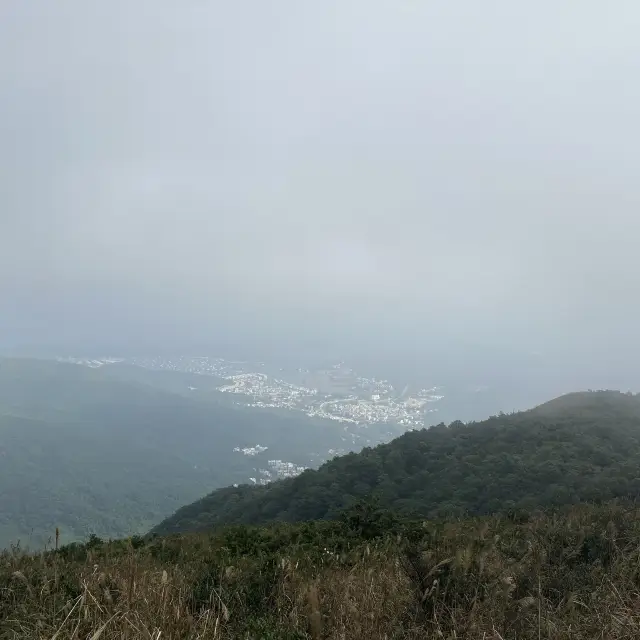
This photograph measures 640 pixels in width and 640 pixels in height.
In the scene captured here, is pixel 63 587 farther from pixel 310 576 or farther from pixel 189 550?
pixel 189 550

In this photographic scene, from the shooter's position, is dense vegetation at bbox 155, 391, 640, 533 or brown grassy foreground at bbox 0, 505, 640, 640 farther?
dense vegetation at bbox 155, 391, 640, 533

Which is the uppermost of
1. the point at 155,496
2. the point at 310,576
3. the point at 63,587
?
the point at 63,587

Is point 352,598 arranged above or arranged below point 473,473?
above

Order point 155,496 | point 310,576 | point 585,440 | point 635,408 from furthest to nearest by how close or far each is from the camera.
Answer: point 155,496, point 635,408, point 585,440, point 310,576

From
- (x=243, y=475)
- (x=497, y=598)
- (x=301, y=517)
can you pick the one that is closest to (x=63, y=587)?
(x=497, y=598)

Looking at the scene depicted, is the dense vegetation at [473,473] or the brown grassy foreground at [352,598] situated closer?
the brown grassy foreground at [352,598]

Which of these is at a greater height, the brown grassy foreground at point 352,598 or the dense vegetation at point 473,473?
the brown grassy foreground at point 352,598

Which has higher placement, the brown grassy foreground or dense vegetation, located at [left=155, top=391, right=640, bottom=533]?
the brown grassy foreground

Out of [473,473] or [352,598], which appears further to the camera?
[473,473]
